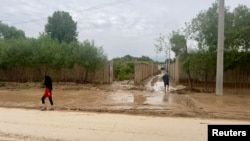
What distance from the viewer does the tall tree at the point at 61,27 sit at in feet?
154

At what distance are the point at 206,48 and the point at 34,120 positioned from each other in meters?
14.6

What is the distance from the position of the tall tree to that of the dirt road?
37.2 metres

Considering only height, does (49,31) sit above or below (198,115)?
above

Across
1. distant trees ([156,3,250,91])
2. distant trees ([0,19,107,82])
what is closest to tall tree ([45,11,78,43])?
distant trees ([0,19,107,82])

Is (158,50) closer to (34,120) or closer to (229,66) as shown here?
(229,66)

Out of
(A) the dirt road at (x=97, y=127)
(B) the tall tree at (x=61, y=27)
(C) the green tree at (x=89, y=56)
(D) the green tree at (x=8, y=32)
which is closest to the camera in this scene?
(A) the dirt road at (x=97, y=127)

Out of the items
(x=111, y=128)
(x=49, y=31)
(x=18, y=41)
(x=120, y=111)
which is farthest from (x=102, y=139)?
(x=49, y=31)

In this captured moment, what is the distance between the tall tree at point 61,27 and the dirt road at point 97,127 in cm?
3725

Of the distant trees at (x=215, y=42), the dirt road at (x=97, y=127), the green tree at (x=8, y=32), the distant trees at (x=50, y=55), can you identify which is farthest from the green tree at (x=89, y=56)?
the green tree at (x=8, y=32)

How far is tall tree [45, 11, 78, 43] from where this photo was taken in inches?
1853

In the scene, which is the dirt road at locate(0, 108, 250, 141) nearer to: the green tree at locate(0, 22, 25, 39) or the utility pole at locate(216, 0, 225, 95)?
the utility pole at locate(216, 0, 225, 95)

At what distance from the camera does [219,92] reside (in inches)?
695

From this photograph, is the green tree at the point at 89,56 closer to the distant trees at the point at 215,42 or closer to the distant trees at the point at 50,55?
the distant trees at the point at 50,55

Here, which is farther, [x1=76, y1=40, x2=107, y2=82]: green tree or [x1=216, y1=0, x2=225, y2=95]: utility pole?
[x1=76, y1=40, x2=107, y2=82]: green tree
